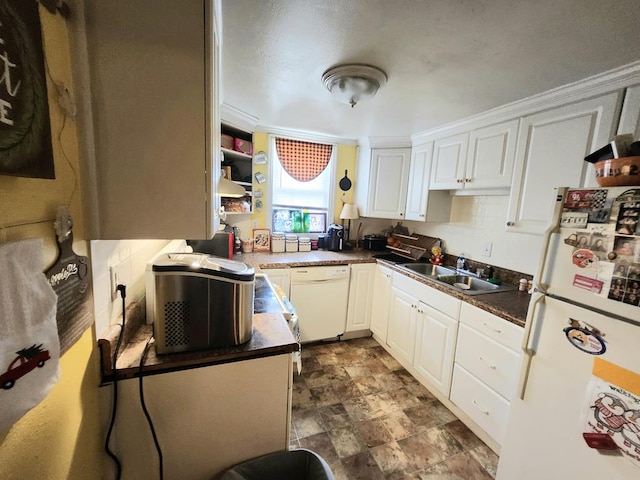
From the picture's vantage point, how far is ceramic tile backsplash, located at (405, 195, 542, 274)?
6.68ft

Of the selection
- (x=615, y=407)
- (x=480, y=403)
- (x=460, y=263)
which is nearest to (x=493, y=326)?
(x=480, y=403)

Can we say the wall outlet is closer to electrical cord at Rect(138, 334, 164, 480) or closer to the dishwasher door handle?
electrical cord at Rect(138, 334, 164, 480)

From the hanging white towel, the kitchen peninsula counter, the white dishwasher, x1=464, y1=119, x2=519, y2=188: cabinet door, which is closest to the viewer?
the hanging white towel

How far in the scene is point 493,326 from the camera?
1.62 meters

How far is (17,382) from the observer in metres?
0.46

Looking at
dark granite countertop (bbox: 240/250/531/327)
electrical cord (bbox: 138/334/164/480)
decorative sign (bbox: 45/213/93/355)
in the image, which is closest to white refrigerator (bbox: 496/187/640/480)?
dark granite countertop (bbox: 240/250/531/327)

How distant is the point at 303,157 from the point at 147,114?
235 centimetres

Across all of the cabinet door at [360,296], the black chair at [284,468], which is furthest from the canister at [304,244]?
the black chair at [284,468]

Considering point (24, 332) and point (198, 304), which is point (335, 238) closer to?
point (198, 304)

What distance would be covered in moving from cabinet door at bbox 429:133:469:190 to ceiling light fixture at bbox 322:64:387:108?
41.9 inches

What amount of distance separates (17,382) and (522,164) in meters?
2.43

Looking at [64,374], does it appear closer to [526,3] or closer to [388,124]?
[526,3]

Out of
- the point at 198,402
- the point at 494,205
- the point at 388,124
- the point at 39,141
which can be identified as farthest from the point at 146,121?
the point at 494,205

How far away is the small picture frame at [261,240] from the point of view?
9.50ft
